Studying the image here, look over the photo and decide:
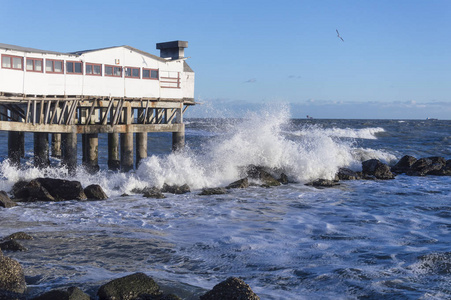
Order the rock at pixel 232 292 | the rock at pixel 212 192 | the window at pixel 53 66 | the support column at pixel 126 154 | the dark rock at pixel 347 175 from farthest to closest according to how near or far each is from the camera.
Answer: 1. the dark rock at pixel 347 175
2. the support column at pixel 126 154
3. the window at pixel 53 66
4. the rock at pixel 212 192
5. the rock at pixel 232 292

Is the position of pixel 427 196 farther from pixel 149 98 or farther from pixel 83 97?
pixel 83 97

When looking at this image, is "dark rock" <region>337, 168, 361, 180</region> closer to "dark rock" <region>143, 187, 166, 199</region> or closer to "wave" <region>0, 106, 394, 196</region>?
"wave" <region>0, 106, 394, 196</region>

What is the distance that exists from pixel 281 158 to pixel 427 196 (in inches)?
283

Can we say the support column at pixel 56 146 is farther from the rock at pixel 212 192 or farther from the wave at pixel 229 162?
the rock at pixel 212 192

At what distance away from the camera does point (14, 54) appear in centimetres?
1822

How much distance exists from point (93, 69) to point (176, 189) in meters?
6.39

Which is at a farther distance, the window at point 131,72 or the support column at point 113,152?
the support column at point 113,152

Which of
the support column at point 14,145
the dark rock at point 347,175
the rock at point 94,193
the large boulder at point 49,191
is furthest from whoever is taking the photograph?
the dark rock at point 347,175

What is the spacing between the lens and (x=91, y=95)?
20703 mm

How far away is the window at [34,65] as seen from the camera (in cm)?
1867

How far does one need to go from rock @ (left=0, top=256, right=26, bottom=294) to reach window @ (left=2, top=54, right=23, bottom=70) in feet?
39.8

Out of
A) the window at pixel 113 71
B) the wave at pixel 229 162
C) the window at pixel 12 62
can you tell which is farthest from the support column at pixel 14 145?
the window at pixel 113 71

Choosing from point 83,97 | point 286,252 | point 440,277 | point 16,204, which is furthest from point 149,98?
point 440,277

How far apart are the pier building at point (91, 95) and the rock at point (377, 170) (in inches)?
370
